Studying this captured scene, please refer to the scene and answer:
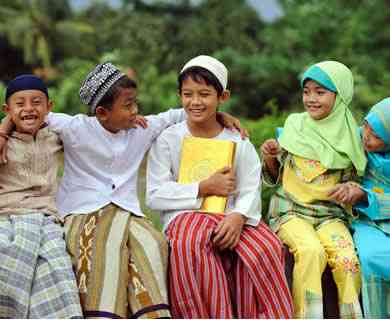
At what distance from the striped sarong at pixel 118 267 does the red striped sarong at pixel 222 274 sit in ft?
0.32

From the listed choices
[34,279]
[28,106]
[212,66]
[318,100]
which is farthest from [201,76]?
[34,279]

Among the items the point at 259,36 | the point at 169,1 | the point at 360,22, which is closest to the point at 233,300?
the point at 360,22

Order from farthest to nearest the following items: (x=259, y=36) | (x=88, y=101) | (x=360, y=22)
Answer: (x=259, y=36), (x=360, y=22), (x=88, y=101)

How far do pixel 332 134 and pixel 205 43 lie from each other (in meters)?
12.9

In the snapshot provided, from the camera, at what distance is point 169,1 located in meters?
18.4

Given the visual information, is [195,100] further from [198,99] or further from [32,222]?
[32,222]

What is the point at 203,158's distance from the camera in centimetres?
392

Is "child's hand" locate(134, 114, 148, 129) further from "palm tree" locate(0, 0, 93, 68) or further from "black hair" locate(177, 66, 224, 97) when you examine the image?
"palm tree" locate(0, 0, 93, 68)

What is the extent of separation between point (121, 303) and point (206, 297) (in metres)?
0.41

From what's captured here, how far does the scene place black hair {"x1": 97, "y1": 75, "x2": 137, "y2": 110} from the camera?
3.86 meters

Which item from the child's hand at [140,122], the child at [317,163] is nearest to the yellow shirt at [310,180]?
the child at [317,163]

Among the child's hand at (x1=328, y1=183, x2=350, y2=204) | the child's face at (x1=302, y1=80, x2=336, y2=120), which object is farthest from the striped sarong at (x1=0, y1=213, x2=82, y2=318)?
the child's face at (x1=302, y1=80, x2=336, y2=120)

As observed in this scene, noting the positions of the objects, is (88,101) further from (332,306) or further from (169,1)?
(169,1)

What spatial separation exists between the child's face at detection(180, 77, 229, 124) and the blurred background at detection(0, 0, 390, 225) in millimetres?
7955
